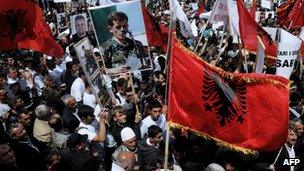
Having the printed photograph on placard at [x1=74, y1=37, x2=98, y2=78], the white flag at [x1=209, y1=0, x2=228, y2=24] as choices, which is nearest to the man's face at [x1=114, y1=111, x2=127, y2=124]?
the printed photograph on placard at [x1=74, y1=37, x2=98, y2=78]

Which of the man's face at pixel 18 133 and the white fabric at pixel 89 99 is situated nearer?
the man's face at pixel 18 133

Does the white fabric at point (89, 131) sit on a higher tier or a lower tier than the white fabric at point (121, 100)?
higher

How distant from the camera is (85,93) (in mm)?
9023

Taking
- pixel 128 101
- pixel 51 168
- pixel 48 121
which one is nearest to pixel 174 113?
pixel 51 168

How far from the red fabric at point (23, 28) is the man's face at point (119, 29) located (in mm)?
1292

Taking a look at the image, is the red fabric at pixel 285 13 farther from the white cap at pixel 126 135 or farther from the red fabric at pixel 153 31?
the white cap at pixel 126 135

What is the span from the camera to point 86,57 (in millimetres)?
7758

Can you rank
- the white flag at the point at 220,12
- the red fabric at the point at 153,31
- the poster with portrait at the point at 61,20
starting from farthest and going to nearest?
1. the poster with portrait at the point at 61,20
2. the red fabric at the point at 153,31
3. the white flag at the point at 220,12

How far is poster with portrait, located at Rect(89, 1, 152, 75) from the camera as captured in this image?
330 inches

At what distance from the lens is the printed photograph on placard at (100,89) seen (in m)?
7.72

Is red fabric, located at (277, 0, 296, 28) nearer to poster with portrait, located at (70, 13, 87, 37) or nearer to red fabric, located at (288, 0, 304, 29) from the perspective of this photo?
red fabric, located at (288, 0, 304, 29)

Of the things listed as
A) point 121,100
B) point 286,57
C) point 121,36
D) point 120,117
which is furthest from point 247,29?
point 120,117

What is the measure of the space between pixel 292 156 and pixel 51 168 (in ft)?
10.7

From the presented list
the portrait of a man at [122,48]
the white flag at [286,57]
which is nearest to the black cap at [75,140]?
the portrait of a man at [122,48]
